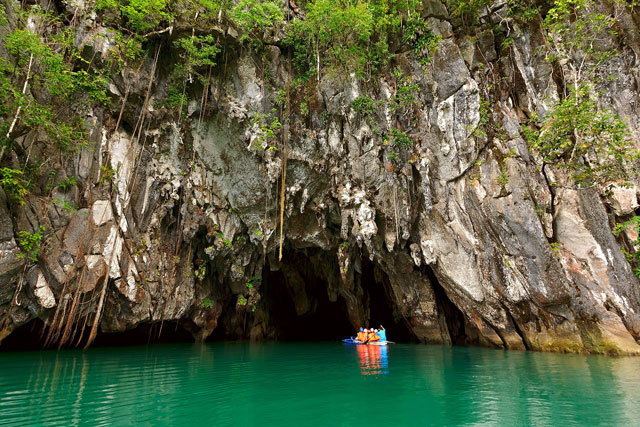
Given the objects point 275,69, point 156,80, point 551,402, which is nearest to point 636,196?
point 551,402

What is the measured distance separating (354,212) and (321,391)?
7.56 meters

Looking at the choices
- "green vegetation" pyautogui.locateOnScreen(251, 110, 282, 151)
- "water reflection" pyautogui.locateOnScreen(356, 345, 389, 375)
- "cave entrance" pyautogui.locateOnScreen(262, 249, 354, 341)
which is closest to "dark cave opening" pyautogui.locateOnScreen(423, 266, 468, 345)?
"water reflection" pyautogui.locateOnScreen(356, 345, 389, 375)

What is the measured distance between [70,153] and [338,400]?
11256mm

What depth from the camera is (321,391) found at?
5.90m

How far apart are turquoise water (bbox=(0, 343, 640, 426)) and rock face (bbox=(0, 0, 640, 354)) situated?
6.23 ft

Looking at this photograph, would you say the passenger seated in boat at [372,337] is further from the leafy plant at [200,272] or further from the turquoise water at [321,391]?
the leafy plant at [200,272]

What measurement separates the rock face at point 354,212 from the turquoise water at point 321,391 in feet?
6.23

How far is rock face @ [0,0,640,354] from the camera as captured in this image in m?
10.4

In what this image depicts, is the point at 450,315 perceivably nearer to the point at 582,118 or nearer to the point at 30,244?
the point at 582,118

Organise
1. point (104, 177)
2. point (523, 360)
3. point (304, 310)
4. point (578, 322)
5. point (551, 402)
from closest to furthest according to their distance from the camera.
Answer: point (551, 402) → point (523, 360) → point (578, 322) → point (104, 177) → point (304, 310)

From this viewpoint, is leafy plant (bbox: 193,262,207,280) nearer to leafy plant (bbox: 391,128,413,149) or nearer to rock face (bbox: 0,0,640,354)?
rock face (bbox: 0,0,640,354)

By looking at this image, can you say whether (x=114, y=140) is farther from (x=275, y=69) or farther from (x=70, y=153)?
(x=275, y=69)

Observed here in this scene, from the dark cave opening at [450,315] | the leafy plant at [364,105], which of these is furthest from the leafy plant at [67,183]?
the dark cave opening at [450,315]

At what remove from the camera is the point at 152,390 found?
235 inches
